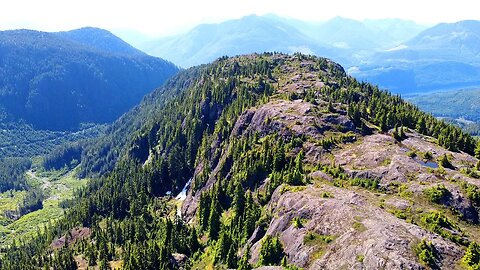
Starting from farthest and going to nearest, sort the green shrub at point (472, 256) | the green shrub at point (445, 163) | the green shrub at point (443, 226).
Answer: the green shrub at point (445, 163) → the green shrub at point (443, 226) → the green shrub at point (472, 256)

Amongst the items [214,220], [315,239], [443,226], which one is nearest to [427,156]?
[443,226]

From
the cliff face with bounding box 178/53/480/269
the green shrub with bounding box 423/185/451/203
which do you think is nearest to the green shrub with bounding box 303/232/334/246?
the cliff face with bounding box 178/53/480/269

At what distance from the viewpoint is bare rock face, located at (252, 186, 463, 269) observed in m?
76.9

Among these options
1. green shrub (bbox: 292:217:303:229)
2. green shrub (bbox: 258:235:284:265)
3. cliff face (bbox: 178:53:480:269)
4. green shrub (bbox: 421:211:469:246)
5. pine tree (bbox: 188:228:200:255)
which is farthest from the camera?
pine tree (bbox: 188:228:200:255)

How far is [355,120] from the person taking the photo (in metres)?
158

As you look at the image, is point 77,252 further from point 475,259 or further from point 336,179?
point 475,259

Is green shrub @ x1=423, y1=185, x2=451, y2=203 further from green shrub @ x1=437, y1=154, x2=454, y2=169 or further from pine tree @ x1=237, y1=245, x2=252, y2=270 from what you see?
pine tree @ x1=237, y1=245, x2=252, y2=270

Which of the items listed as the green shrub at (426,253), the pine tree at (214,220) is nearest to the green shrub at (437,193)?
the green shrub at (426,253)

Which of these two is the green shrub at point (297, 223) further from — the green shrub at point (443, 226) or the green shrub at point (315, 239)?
the green shrub at point (443, 226)

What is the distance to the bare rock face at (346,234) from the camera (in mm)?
76875

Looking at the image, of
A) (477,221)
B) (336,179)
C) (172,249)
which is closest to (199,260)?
(172,249)

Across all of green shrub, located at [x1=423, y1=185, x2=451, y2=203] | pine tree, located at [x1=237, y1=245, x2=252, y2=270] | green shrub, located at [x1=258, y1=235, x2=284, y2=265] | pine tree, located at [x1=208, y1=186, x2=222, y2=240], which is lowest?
pine tree, located at [x1=208, y1=186, x2=222, y2=240]

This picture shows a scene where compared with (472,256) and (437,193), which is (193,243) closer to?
(437,193)

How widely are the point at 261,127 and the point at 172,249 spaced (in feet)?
217
